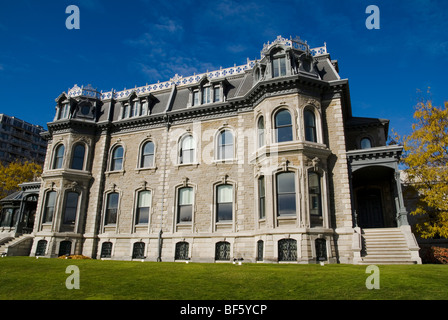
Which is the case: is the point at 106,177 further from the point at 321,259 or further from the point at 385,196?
the point at 385,196

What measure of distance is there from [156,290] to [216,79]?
17.5 metres

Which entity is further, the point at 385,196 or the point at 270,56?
the point at 385,196

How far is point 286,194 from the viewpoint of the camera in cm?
1791

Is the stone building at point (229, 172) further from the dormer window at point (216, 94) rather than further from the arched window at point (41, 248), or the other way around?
the arched window at point (41, 248)

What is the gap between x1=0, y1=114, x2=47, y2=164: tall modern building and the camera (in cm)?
7362

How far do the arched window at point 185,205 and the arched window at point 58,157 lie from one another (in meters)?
9.89

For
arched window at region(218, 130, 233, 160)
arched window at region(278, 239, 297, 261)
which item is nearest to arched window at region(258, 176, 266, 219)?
arched window at region(278, 239, 297, 261)

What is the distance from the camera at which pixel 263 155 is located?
19.0 metres

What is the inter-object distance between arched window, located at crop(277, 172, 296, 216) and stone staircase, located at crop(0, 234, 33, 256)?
18.4m

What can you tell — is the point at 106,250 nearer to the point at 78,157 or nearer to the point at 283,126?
the point at 78,157

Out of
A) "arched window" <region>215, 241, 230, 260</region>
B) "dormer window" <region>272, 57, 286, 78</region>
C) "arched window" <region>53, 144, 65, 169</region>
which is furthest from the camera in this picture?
"arched window" <region>53, 144, 65, 169</region>

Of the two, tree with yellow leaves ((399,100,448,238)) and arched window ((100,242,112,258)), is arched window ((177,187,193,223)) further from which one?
tree with yellow leaves ((399,100,448,238))
